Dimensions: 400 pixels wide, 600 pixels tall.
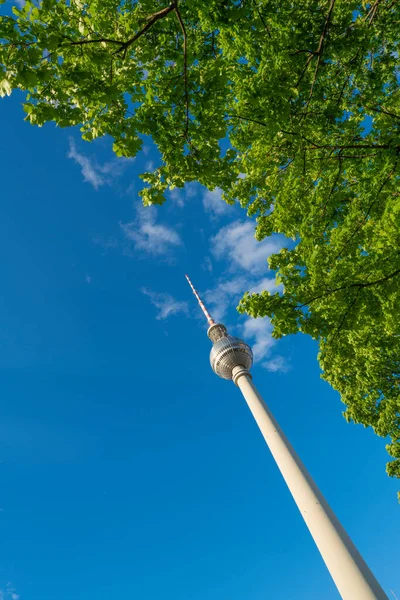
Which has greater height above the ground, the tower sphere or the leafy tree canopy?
the tower sphere

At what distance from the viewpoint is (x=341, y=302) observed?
6.44m

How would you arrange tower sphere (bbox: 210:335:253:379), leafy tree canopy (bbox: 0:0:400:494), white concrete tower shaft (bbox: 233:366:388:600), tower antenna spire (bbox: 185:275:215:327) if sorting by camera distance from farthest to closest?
tower antenna spire (bbox: 185:275:215:327), tower sphere (bbox: 210:335:253:379), white concrete tower shaft (bbox: 233:366:388:600), leafy tree canopy (bbox: 0:0:400:494)

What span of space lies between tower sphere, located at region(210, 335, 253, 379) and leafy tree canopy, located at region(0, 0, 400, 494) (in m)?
25.4

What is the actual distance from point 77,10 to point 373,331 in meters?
11.4

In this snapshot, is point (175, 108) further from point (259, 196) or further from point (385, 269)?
point (259, 196)

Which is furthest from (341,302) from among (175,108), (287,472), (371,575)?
(287,472)

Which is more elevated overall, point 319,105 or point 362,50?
point 319,105

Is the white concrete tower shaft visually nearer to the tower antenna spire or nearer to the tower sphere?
the tower sphere

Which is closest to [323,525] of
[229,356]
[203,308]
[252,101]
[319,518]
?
[319,518]

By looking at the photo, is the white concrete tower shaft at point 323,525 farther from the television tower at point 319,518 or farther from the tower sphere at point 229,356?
the tower sphere at point 229,356

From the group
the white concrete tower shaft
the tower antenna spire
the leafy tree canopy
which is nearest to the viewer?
the leafy tree canopy

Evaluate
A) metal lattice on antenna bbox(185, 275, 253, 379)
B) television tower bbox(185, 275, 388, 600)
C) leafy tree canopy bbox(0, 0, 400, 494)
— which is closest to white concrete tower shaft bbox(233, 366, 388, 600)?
television tower bbox(185, 275, 388, 600)

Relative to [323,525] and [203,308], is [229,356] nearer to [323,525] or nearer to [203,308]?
[203,308]

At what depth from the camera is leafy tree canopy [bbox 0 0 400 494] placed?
5.50 m
